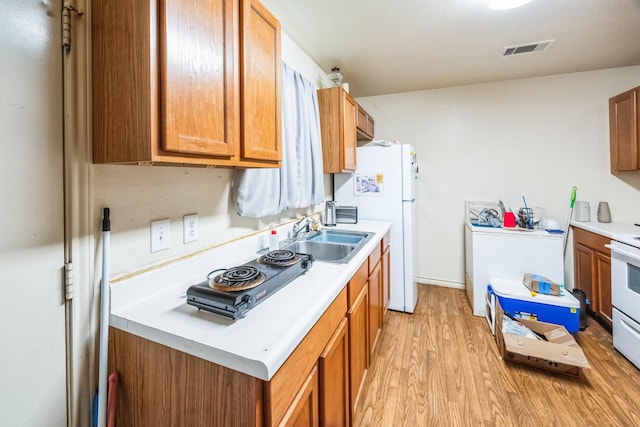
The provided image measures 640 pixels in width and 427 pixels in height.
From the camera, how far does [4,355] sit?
0.71 meters

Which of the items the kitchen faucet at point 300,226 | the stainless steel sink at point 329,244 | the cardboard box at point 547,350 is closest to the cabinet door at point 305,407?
the stainless steel sink at point 329,244

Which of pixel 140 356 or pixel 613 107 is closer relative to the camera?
pixel 140 356

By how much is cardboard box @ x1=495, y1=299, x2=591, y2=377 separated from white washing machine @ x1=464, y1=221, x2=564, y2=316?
23.4 inches

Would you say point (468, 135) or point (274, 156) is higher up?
point (468, 135)

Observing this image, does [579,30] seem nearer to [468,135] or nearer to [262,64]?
[468,135]

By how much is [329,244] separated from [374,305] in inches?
20.1

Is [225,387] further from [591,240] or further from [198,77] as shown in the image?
[591,240]

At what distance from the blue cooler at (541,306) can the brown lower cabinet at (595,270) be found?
0.35 metres

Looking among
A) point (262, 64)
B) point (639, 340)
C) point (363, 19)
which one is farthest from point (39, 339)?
point (639, 340)

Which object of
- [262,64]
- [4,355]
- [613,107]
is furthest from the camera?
[613,107]

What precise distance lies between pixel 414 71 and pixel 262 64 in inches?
82.7

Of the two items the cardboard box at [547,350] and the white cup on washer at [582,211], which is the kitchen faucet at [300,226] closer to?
the cardboard box at [547,350]

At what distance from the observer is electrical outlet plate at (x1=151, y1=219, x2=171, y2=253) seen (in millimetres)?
1044

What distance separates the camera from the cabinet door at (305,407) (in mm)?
781
